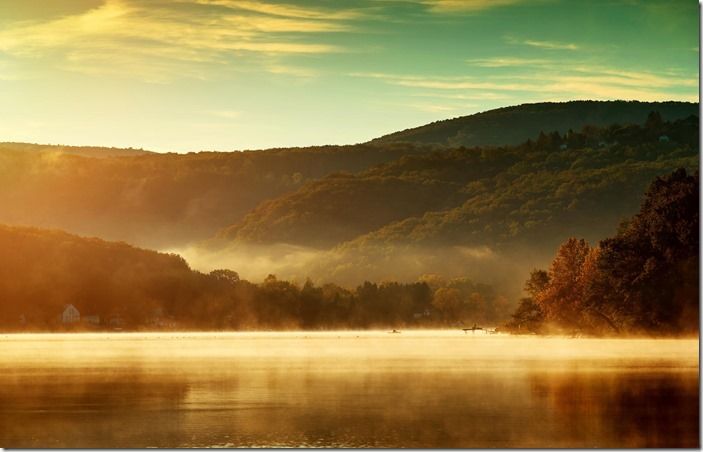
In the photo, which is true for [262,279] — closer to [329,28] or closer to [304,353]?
[304,353]

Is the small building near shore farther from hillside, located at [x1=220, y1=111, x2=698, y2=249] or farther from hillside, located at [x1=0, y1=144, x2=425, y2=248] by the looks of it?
hillside, located at [x1=0, y1=144, x2=425, y2=248]

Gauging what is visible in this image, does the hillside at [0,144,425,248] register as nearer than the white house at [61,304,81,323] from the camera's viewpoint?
No

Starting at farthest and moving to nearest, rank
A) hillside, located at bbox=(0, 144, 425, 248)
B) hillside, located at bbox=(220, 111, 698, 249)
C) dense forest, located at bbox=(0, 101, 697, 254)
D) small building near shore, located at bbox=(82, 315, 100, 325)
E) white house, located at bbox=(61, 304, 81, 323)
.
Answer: hillside, located at bbox=(0, 144, 425, 248)
dense forest, located at bbox=(0, 101, 697, 254)
hillside, located at bbox=(220, 111, 698, 249)
small building near shore, located at bbox=(82, 315, 100, 325)
white house, located at bbox=(61, 304, 81, 323)

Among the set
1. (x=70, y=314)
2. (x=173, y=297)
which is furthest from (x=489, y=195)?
(x=70, y=314)

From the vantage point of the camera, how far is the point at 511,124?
70500mm

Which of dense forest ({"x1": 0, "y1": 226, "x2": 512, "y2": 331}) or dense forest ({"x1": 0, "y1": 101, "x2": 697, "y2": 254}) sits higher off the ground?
dense forest ({"x1": 0, "y1": 101, "x2": 697, "y2": 254})

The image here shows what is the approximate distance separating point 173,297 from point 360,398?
38324 millimetres

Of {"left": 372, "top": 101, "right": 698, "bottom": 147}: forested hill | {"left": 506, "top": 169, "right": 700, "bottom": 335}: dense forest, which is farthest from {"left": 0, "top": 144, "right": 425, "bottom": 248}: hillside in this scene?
{"left": 506, "top": 169, "right": 700, "bottom": 335}: dense forest

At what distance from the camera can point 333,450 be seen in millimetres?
18031

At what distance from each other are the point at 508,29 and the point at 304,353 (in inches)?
859

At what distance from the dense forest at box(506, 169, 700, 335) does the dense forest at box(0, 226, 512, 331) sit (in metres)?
18.1

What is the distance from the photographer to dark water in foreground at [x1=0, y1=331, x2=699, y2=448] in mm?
19438

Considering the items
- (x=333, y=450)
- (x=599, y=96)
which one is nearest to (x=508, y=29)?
(x=599, y=96)

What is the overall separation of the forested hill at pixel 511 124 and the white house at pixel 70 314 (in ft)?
47.1
